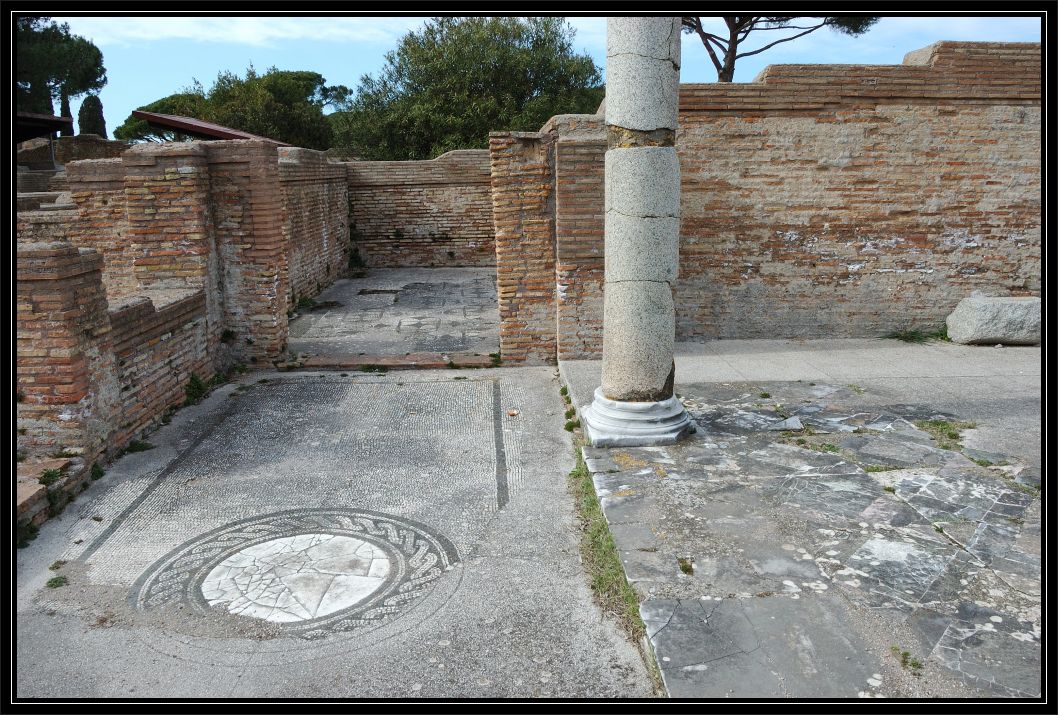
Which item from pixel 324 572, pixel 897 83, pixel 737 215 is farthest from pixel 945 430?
pixel 324 572

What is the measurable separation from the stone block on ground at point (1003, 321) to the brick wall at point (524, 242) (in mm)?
4094

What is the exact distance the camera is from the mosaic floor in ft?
9.03

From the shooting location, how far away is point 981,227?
7.60m

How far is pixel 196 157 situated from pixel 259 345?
1.80 metres

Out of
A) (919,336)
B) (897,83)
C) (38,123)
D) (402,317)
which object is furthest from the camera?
(38,123)

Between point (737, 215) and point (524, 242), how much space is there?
212 centimetres

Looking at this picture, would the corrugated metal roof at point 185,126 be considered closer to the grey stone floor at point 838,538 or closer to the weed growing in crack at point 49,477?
the weed growing in crack at point 49,477

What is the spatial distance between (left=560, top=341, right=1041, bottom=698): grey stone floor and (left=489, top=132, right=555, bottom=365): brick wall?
1.40 metres

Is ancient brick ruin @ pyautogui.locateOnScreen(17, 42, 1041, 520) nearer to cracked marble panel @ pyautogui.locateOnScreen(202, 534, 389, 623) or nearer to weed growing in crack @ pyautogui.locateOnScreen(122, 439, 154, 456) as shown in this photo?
weed growing in crack @ pyautogui.locateOnScreen(122, 439, 154, 456)

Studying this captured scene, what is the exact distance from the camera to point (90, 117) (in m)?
28.3

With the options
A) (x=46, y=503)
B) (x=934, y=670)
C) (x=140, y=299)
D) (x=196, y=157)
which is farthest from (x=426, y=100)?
(x=934, y=670)

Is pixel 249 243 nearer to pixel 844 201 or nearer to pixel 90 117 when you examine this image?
pixel 844 201

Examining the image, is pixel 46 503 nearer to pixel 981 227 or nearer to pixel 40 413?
pixel 40 413

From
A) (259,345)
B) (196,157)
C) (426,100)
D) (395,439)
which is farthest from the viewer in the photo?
(426,100)
